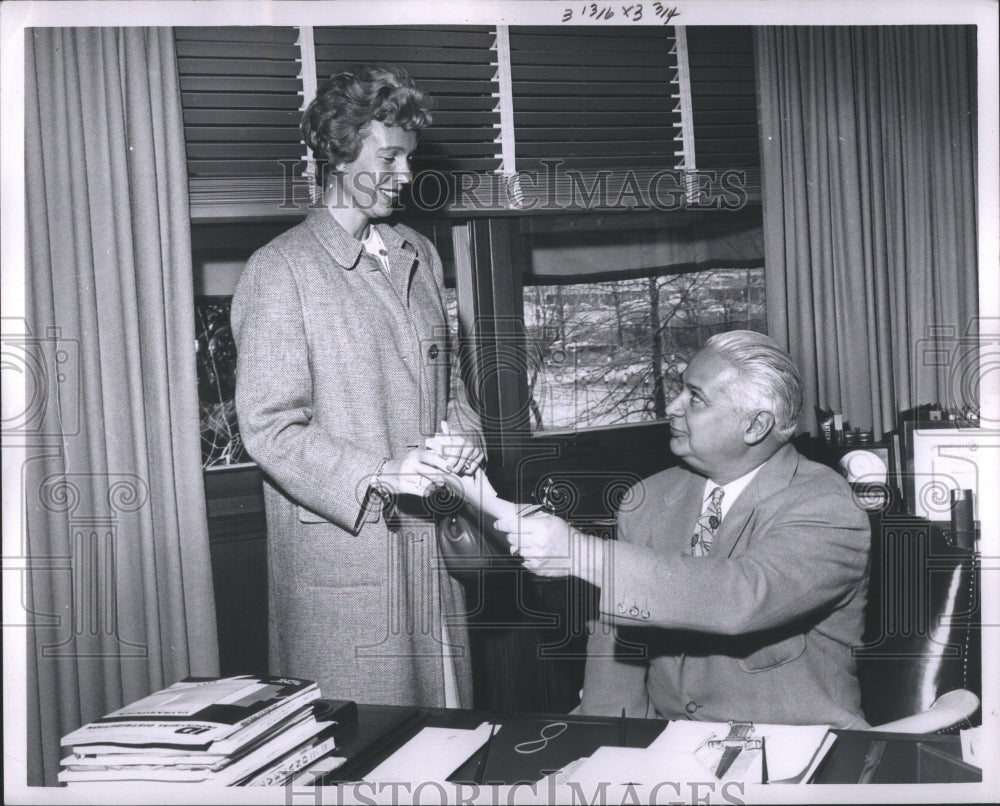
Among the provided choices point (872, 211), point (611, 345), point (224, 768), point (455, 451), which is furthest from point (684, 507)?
point (224, 768)

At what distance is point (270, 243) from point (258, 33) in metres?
0.46

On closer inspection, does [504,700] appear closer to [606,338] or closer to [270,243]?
[606,338]

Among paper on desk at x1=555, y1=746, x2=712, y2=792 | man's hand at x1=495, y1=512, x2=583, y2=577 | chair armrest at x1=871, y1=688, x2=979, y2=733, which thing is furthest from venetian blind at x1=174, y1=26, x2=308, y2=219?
→ chair armrest at x1=871, y1=688, x2=979, y2=733

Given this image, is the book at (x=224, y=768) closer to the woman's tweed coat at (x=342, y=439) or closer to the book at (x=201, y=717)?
the book at (x=201, y=717)

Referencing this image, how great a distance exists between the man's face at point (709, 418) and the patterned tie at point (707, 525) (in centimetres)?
5

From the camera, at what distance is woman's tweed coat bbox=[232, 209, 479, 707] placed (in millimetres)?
1894

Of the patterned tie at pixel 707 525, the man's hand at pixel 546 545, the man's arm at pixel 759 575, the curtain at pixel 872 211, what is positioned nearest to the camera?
the man's arm at pixel 759 575

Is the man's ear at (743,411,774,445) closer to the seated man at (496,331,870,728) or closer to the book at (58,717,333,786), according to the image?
the seated man at (496,331,870,728)

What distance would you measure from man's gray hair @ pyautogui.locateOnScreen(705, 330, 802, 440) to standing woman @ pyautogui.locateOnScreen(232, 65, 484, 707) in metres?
0.64

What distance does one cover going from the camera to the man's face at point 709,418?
1.85 m

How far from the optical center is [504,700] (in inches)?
85.7

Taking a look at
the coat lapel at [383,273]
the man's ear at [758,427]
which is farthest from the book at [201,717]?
the man's ear at [758,427]

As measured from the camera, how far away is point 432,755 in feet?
4.60

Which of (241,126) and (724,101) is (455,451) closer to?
(241,126)
